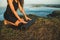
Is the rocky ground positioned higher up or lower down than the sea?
lower down

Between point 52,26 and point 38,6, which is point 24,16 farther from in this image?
point 52,26

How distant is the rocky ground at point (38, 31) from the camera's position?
6.05 feet

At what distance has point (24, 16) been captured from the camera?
6.15ft

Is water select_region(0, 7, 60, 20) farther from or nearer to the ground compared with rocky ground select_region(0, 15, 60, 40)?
farther from the ground

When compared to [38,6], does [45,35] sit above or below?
below

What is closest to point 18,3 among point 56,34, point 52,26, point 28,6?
point 28,6

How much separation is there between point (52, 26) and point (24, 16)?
44cm

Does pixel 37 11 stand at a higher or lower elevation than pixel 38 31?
higher

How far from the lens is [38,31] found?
73.4 inches

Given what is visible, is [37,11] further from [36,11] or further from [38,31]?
[38,31]

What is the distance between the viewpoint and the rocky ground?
6.05 feet

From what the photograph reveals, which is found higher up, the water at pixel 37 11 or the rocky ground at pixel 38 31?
the water at pixel 37 11

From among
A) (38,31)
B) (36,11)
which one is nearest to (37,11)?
(36,11)

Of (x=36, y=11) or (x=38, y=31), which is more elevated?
(x=36, y=11)
